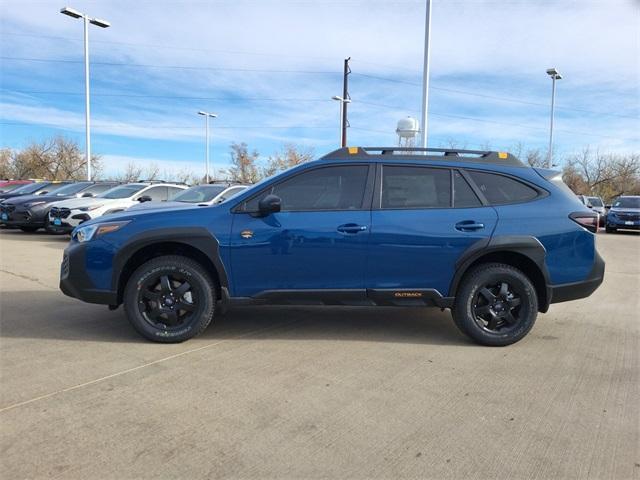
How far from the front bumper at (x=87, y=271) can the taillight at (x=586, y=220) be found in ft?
14.1

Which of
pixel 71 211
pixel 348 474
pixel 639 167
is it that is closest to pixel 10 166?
pixel 71 211

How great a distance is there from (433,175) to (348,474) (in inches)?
117

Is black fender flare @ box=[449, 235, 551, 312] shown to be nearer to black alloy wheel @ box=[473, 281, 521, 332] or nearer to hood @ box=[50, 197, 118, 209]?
black alloy wheel @ box=[473, 281, 521, 332]

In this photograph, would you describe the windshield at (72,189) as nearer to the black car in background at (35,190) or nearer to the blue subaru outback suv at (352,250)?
the black car in background at (35,190)

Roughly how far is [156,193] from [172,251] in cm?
1044

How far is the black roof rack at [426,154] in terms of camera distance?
4887 mm

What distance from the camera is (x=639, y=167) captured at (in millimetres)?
51375

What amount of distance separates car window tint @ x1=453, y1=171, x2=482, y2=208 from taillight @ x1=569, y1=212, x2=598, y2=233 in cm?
88

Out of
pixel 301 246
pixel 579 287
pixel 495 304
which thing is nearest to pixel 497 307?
pixel 495 304

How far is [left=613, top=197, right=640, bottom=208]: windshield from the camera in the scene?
2181cm

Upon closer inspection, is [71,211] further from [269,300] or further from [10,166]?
[10,166]

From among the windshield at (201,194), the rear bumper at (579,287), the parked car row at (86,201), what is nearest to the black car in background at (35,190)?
the parked car row at (86,201)

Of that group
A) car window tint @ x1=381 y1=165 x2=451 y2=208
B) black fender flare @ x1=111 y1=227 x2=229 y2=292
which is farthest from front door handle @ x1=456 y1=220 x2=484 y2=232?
black fender flare @ x1=111 y1=227 x2=229 y2=292

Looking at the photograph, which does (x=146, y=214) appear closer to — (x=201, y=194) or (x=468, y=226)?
(x=468, y=226)
